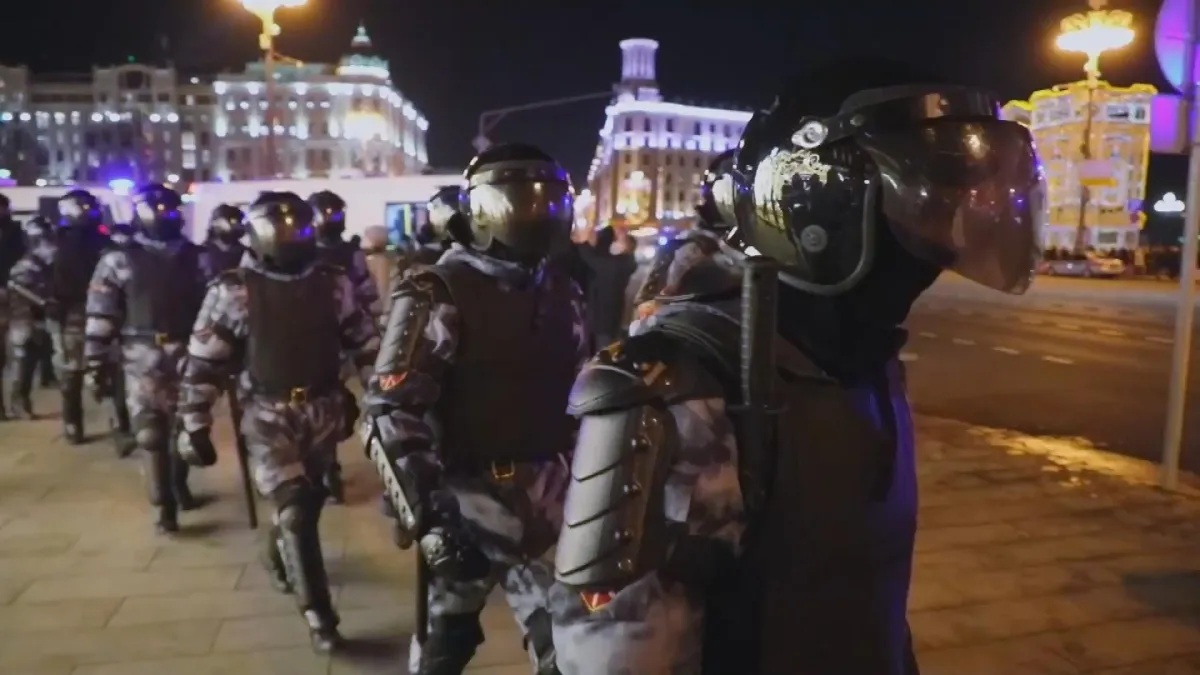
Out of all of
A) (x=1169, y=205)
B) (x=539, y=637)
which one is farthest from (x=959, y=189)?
(x=1169, y=205)

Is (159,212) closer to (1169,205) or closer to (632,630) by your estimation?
(632,630)

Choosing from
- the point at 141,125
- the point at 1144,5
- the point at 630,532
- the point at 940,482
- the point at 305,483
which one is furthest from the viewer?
the point at 141,125

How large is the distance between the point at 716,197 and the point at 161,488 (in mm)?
4077

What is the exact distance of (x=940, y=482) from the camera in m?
7.42

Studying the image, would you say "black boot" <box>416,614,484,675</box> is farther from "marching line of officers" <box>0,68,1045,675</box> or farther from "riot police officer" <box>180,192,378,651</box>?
"marching line of officers" <box>0,68,1045,675</box>

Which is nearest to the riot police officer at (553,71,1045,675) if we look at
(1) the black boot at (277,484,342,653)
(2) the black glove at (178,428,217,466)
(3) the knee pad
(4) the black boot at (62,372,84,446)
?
(3) the knee pad

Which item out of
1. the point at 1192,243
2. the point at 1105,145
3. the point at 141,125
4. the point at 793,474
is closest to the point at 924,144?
the point at 793,474

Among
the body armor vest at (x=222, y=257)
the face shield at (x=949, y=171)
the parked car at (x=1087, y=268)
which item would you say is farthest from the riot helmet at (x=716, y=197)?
the parked car at (x=1087, y=268)

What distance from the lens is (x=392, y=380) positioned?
3.53 metres

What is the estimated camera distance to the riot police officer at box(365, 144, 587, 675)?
3.52 meters

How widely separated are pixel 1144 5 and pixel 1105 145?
2250cm

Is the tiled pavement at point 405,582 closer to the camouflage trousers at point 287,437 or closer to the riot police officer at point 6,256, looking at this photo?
the camouflage trousers at point 287,437

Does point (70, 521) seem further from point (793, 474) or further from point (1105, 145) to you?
point (1105, 145)

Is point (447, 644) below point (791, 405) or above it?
below
